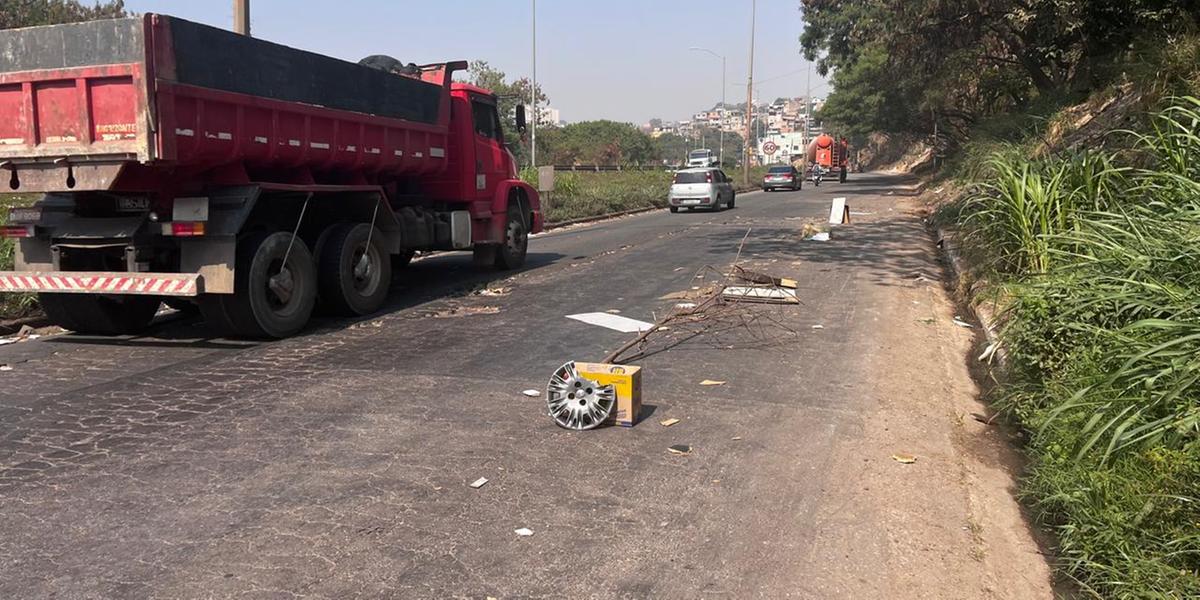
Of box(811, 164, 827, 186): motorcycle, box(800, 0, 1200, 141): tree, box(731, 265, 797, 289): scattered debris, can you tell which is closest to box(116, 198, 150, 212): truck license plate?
box(731, 265, 797, 289): scattered debris

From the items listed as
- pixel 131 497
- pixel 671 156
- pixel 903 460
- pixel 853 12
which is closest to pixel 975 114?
pixel 853 12

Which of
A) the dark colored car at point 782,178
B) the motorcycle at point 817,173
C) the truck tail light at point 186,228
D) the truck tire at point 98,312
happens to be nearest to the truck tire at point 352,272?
the truck tail light at point 186,228

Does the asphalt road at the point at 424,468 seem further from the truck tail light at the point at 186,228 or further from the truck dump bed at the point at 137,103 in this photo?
the truck dump bed at the point at 137,103

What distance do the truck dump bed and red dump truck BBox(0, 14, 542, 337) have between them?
1 cm

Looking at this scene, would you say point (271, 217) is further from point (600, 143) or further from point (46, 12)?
point (600, 143)

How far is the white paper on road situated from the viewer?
848cm

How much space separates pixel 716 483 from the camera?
4.45 metres

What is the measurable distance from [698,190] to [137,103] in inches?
A: 925

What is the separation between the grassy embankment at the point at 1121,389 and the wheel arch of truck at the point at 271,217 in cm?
654

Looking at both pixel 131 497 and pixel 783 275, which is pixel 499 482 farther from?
pixel 783 275

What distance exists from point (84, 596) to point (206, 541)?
0.55 meters

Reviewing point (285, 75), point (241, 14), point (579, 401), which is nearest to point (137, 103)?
point (285, 75)

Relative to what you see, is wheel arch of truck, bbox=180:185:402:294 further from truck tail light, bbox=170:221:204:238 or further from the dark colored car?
the dark colored car

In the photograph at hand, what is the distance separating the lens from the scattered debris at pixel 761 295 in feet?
32.7
